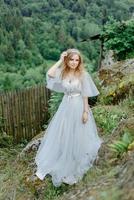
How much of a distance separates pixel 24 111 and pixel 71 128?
7.24 m

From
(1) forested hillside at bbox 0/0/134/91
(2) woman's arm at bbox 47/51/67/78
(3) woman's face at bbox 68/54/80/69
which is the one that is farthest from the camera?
(1) forested hillside at bbox 0/0/134/91

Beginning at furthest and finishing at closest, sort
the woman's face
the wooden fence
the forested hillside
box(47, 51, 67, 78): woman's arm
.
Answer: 1. the forested hillside
2. the wooden fence
3. box(47, 51, 67, 78): woman's arm
4. the woman's face

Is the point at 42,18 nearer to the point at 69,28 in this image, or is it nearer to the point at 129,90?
the point at 69,28

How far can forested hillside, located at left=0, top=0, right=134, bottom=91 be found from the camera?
6144 cm

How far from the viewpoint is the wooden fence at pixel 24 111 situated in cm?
1414

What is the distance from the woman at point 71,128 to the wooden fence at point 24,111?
6.58m

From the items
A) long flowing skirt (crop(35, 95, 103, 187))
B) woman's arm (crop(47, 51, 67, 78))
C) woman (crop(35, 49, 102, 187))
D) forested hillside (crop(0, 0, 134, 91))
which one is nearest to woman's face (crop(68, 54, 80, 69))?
woman (crop(35, 49, 102, 187))

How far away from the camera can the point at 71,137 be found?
739cm

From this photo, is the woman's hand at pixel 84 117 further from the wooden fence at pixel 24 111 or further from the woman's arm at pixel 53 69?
the wooden fence at pixel 24 111

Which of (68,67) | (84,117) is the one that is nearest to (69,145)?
(84,117)

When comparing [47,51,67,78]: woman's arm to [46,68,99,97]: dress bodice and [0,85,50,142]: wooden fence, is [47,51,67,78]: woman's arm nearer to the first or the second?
[46,68,99,97]: dress bodice

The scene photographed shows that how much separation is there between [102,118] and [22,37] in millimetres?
63542

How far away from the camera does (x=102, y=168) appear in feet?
21.0

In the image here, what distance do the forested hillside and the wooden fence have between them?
36994mm
